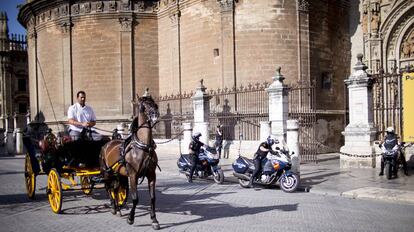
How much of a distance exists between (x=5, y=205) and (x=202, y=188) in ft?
14.9

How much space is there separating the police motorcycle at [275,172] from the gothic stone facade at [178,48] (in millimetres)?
9879

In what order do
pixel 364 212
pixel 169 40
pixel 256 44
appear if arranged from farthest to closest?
pixel 169 40, pixel 256 44, pixel 364 212

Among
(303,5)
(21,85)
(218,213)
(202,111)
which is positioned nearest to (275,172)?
(218,213)

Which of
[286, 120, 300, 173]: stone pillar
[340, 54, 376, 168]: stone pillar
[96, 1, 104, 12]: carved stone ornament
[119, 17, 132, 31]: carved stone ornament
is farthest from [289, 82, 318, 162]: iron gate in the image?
[96, 1, 104, 12]: carved stone ornament

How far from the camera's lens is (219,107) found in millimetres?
20750

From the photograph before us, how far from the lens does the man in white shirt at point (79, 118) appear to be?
875 cm

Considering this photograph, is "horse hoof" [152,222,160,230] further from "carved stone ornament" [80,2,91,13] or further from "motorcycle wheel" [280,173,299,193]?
"carved stone ornament" [80,2,91,13]

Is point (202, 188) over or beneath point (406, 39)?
beneath

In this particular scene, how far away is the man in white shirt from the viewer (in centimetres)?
875

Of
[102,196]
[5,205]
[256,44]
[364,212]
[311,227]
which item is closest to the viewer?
[311,227]

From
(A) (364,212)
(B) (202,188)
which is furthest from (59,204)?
(A) (364,212)

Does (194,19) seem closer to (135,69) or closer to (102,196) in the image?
(135,69)

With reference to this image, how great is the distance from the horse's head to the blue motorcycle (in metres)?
4.31

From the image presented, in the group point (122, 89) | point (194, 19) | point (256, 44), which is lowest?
point (122, 89)
